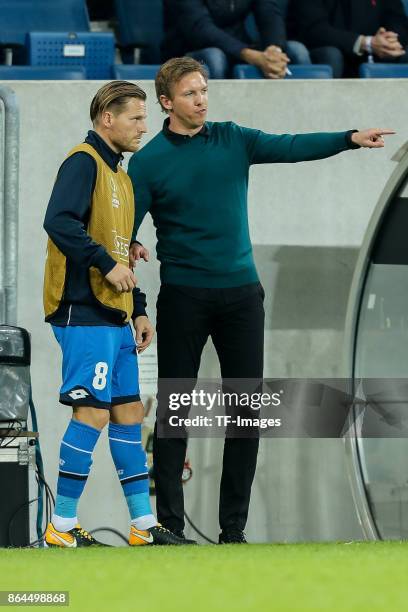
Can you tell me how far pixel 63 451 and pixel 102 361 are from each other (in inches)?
10.8

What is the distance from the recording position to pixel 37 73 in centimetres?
554

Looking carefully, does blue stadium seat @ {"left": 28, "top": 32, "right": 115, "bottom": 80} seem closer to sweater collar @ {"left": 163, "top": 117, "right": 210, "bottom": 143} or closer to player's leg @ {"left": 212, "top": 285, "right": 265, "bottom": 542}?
sweater collar @ {"left": 163, "top": 117, "right": 210, "bottom": 143}

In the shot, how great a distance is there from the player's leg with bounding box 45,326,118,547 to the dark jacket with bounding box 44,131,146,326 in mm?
43

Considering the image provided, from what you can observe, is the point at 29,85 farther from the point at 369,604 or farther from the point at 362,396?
the point at 369,604

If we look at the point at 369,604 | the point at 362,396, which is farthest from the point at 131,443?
the point at 362,396

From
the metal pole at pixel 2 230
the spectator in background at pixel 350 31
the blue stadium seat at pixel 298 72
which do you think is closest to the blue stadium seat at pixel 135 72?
the blue stadium seat at pixel 298 72

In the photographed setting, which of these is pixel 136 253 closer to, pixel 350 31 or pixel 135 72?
pixel 135 72

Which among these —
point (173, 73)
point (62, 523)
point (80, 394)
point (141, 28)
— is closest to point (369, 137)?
point (173, 73)

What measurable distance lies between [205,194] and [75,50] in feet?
7.95

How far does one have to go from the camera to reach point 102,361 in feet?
11.0

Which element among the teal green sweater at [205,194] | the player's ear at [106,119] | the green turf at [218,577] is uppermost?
the player's ear at [106,119]

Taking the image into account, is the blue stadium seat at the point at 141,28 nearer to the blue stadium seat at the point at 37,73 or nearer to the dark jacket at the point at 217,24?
the dark jacket at the point at 217,24

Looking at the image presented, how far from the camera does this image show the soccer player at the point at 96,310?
3361 mm

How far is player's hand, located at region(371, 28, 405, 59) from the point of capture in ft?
19.6
